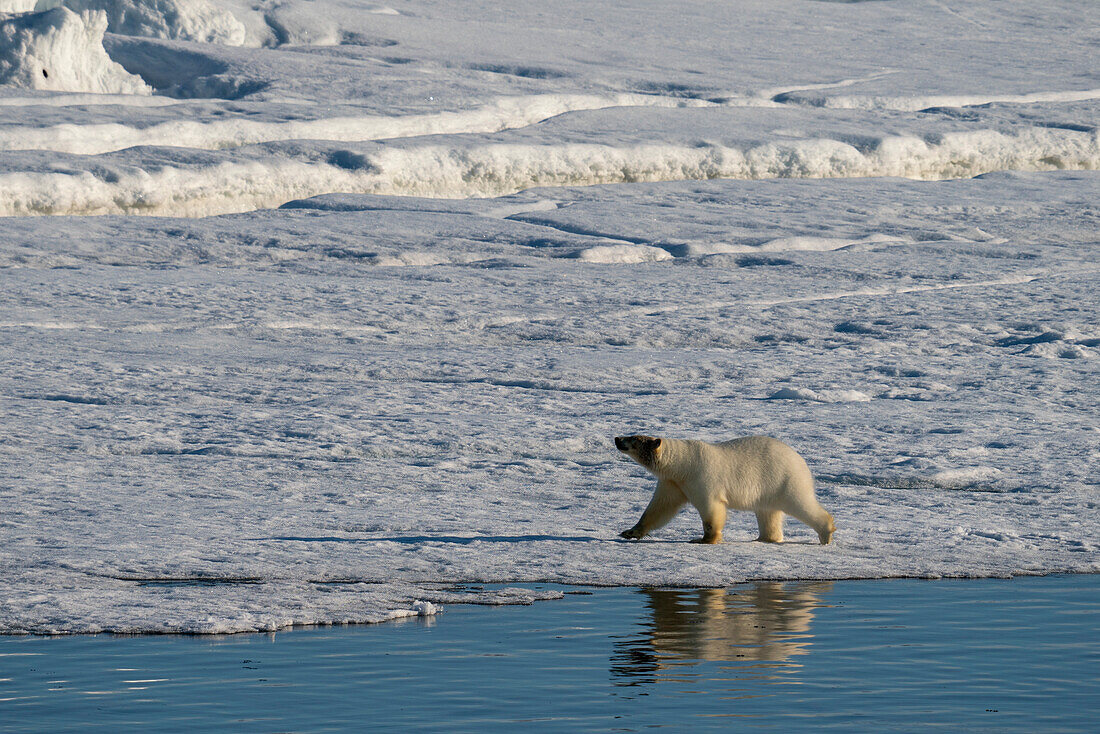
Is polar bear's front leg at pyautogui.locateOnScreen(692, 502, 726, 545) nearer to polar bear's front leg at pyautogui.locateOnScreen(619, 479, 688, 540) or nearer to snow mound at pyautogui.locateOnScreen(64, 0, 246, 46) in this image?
polar bear's front leg at pyautogui.locateOnScreen(619, 479, 688, 540)

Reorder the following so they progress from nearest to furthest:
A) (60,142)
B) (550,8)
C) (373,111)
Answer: (60,142) < (373,111) < (550,8)

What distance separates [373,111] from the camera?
72.0 ft

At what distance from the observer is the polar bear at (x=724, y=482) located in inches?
266

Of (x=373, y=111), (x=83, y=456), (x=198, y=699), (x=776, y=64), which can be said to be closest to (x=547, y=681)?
(x=198, y=699)

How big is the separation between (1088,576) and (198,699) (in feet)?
12.6

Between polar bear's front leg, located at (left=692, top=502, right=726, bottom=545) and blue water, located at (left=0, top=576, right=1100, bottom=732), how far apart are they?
0.99 meters

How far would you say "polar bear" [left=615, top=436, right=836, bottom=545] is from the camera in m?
6.77

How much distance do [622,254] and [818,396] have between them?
6.70 meters

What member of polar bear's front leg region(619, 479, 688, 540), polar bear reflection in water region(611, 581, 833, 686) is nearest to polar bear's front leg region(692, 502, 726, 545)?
polar bear's front leg region(619, 479, 688, 540)

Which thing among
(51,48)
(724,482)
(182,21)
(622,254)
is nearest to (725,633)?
(724,482)

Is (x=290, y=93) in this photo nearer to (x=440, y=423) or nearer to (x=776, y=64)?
(x=776, y=64)

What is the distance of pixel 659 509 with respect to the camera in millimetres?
6852

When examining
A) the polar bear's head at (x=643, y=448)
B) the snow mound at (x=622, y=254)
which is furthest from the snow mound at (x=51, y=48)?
the polar bear's head at (x=643, y=448)

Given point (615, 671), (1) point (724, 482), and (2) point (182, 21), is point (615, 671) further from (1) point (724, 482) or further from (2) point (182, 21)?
(2) point (182, 21)
